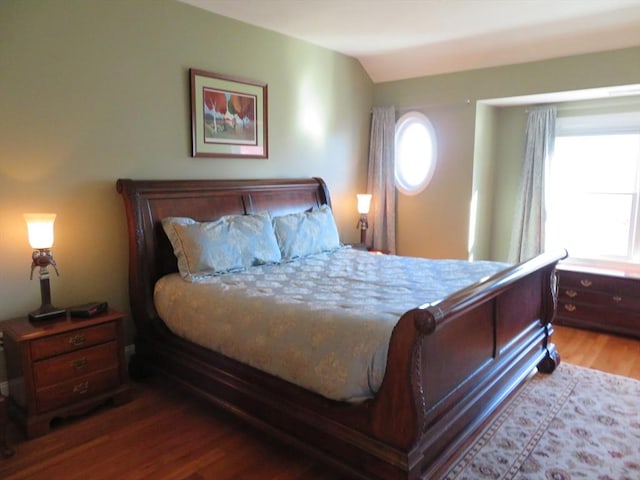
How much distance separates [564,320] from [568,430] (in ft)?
6.40

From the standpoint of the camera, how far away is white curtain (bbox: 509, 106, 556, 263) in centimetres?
462

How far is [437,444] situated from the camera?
1.96m

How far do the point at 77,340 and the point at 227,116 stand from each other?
2.03 m

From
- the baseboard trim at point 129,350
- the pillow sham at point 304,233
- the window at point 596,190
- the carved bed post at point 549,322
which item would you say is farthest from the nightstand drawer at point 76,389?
the window at point 596,190

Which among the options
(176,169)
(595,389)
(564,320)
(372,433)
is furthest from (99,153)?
(564,320)

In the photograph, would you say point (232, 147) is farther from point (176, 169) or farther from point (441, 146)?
point (441, 146)

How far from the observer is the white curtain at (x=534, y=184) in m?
4.62

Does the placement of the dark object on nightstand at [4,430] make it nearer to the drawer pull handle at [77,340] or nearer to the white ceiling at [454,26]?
the drawer pull handle at [77,340]

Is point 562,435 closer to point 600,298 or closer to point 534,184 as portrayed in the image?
point 600,298

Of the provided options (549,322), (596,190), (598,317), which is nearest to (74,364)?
(549,322)

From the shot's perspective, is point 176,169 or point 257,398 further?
point 176,169

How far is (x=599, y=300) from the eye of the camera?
4.02m

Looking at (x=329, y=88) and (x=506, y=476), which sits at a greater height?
(x=329, y=88)

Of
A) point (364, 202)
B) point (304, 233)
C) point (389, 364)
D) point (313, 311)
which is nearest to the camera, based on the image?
point (389, 364)
